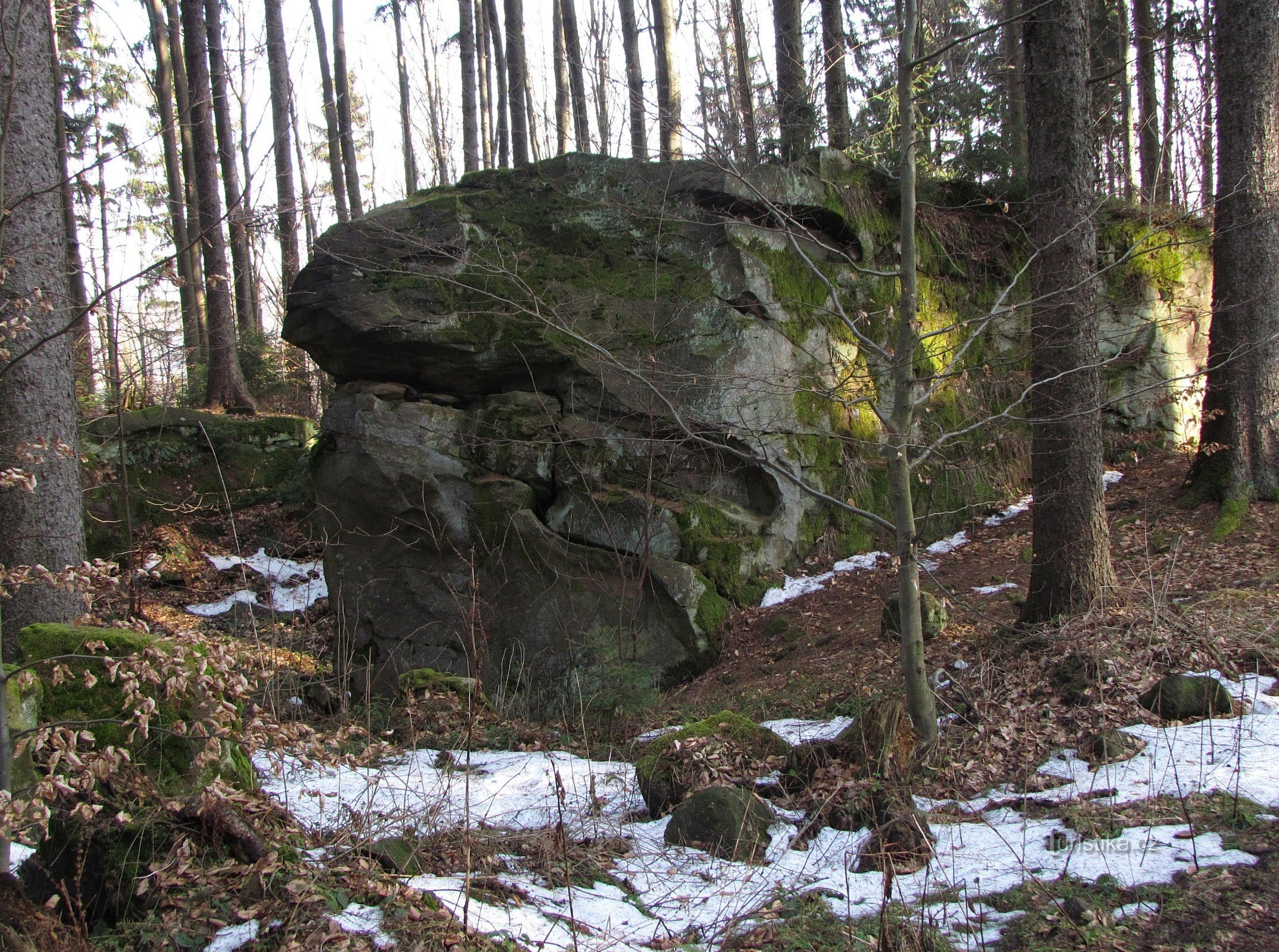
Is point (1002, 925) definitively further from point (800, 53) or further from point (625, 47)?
point (625, 47)

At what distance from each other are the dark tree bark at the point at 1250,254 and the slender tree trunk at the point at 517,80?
1212 cm

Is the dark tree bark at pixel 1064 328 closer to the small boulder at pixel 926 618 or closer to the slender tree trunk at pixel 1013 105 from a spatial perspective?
the small boulder at pixel 926 618

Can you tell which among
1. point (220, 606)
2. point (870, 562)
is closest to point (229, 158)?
point (220, 606)

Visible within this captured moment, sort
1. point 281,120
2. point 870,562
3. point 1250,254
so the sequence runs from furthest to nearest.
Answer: point 281,120 → point 870,562 → point 1250,254

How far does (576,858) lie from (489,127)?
23.2 metres

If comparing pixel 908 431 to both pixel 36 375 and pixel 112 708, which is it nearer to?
pixel 112 708

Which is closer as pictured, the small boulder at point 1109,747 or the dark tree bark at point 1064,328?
the small boulder at point 1109,747

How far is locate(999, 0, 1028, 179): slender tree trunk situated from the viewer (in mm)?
11695

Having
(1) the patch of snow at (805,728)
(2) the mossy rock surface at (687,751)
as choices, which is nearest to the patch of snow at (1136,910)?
(2) the mossy rock surface at (687,751)

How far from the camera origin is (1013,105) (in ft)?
49.2

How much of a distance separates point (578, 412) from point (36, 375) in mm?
4896

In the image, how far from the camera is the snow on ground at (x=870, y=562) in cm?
923

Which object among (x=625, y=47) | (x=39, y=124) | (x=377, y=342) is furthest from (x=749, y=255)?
(x=625, y=47)

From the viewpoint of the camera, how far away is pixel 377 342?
9.40m
